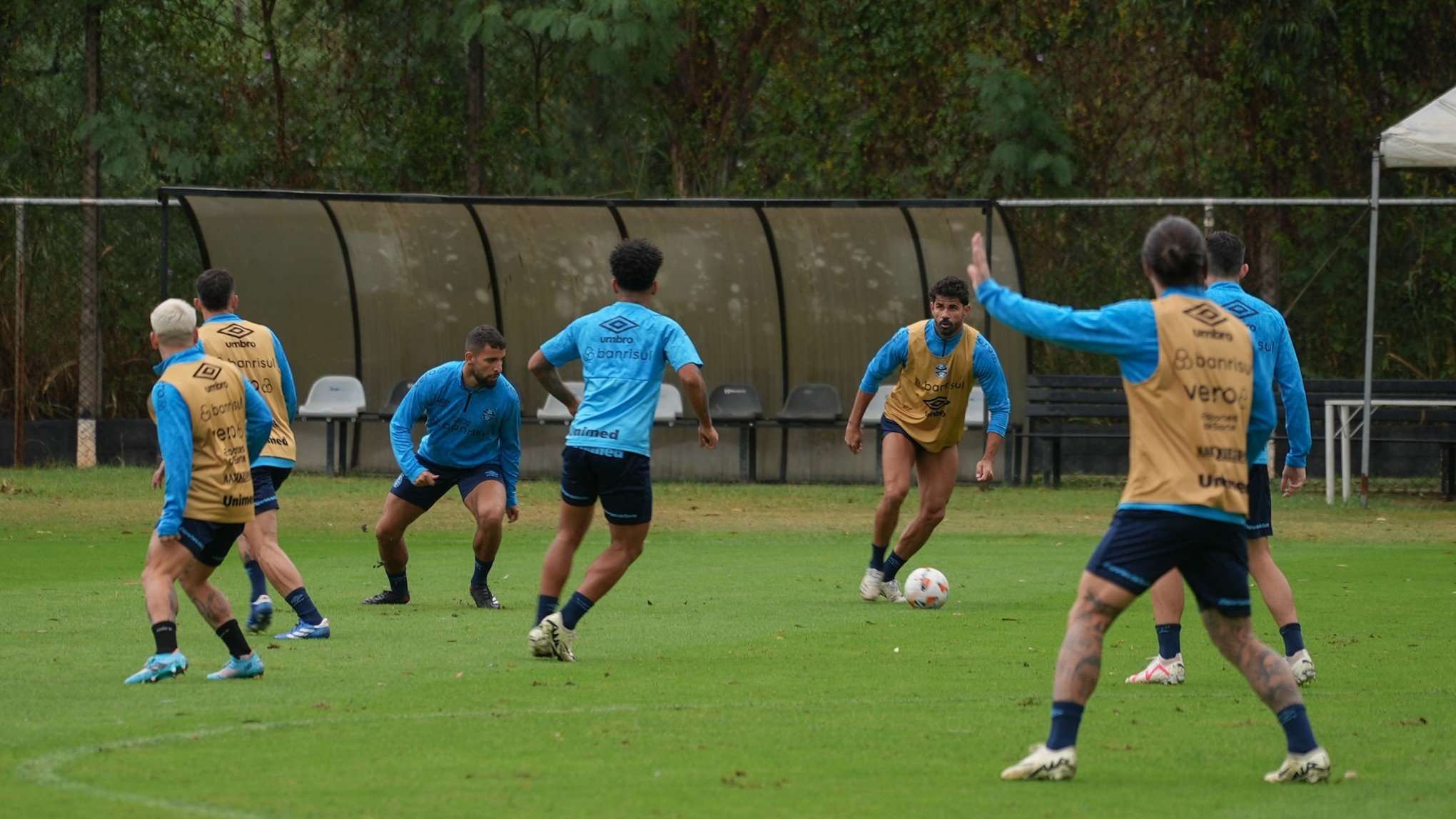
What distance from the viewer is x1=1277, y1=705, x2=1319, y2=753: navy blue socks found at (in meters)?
5.66

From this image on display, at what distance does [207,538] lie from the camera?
7184mm

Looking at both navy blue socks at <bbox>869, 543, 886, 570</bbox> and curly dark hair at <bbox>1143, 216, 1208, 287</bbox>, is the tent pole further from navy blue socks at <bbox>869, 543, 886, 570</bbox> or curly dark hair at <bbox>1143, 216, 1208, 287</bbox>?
curly dark hair at <bbox>1143, 216, 1208, 287</bbox>

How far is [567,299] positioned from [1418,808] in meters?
17.7

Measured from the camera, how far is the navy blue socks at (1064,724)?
558 centimetres

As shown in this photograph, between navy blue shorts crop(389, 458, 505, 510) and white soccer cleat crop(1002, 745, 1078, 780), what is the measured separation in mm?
5382

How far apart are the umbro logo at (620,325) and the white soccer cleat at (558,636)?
1.34 meters

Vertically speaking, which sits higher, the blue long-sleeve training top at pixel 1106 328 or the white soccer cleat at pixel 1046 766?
the blue long-sleeve training top at pixel 1106 328

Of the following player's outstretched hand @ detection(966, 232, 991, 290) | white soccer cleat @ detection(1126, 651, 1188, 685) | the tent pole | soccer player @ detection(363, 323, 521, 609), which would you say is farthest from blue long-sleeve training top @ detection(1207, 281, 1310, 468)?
the tent pole

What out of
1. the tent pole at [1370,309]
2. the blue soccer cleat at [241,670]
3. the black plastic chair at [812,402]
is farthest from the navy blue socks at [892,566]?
the black plastic chair at [812,402]

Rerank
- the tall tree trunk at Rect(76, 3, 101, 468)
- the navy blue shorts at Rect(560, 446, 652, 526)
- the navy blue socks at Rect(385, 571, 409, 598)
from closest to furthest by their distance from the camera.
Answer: the navy blue shorts at Rect(560, 446, 652, 526) → the navy blue socks at Rect(385, 571, 409, 598) → the tall tree trunk at Rect(76, 3, 101, 468)

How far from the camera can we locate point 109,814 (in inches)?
198

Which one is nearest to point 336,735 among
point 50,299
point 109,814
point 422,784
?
point 422,784

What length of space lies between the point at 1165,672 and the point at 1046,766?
238cm

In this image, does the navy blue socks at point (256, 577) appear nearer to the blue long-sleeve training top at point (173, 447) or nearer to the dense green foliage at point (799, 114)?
the blue long-sleeve training top at point (173, 447)
